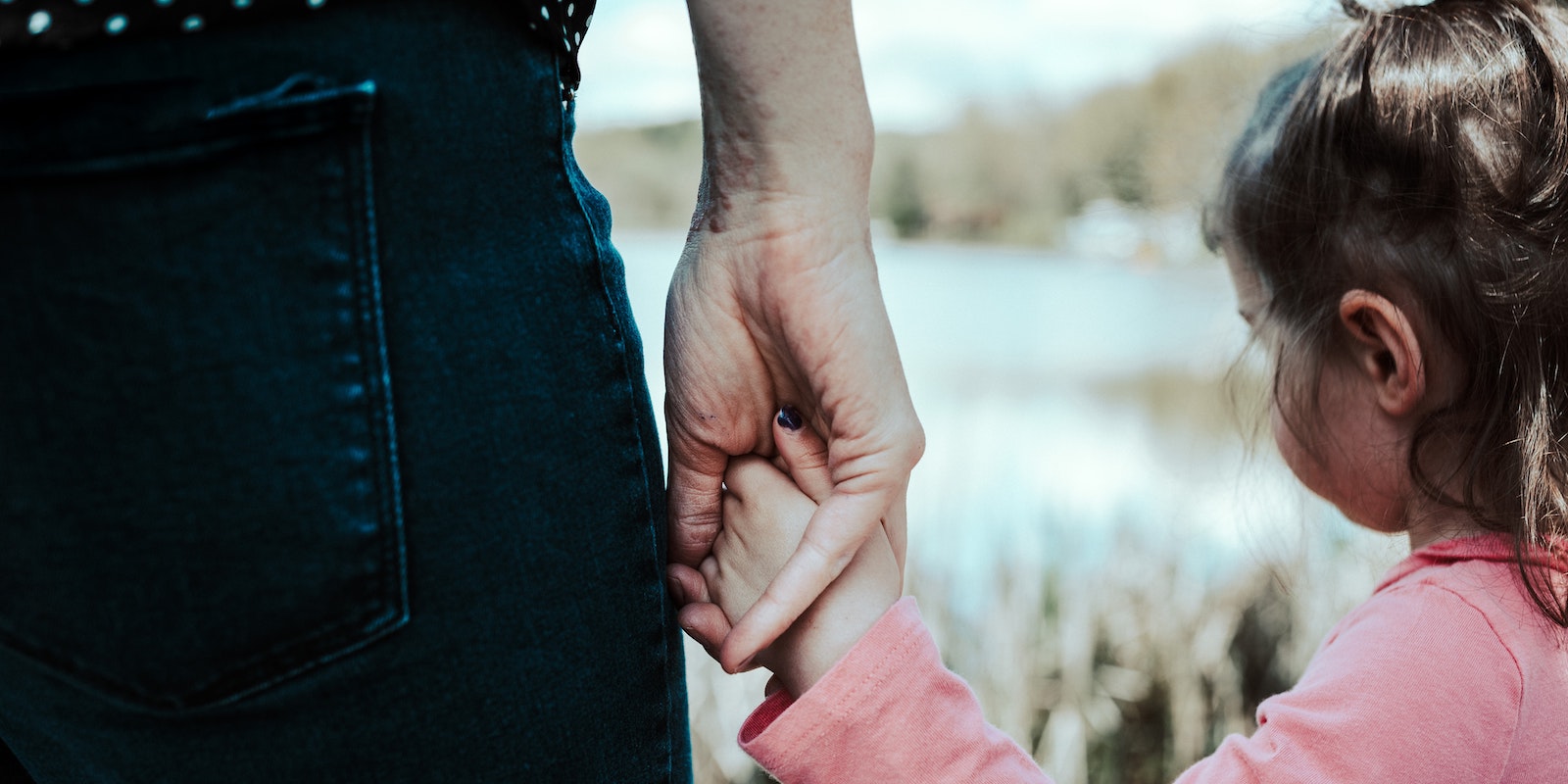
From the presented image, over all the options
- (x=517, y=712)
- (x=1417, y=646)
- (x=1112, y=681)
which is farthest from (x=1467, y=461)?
(x=1112, y=681)

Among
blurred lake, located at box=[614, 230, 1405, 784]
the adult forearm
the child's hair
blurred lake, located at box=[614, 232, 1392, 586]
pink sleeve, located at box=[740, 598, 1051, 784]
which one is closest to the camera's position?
the adult forearm

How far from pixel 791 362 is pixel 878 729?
30cm

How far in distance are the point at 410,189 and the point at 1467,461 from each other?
1008 millimetres

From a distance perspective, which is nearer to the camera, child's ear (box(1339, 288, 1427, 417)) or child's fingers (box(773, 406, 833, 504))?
child's fingers (box(773, 406, 833, 504))

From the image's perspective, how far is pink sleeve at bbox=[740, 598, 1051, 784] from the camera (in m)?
0.85

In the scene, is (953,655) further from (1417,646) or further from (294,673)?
(294,673)

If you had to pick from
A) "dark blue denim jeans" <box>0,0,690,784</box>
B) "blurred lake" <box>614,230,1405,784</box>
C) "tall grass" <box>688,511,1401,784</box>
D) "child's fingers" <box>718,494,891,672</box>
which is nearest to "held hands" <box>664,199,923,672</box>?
"child's fingers" <box>718,494,891,672</box>

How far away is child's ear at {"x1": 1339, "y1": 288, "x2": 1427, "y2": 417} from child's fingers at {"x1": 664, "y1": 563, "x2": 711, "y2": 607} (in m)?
0.72

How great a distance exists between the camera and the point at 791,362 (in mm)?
826

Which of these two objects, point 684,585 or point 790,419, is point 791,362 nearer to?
point 790,419

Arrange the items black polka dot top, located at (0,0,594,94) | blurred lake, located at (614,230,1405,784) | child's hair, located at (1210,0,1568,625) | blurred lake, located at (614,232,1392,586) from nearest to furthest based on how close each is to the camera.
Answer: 1. black polka dot top, located at (0,0,594,94)
2. child's hair, located at (1210,0,1568,625)
3. blurred lake, located at (614,230,1405,784)
4. blurred lake, located at (614,232,1392,586)

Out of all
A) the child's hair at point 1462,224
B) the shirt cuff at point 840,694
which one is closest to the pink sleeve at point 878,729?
the shirt cuff at point 840,694

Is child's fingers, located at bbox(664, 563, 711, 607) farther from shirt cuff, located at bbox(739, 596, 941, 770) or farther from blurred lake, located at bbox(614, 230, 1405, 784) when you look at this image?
blurred lake, located at bbox(614, 230, 1405, 784)

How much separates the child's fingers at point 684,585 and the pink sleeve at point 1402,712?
479mm
